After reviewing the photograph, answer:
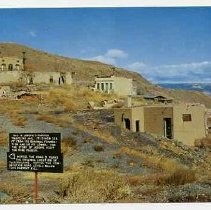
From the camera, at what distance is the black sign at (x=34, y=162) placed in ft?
38.8

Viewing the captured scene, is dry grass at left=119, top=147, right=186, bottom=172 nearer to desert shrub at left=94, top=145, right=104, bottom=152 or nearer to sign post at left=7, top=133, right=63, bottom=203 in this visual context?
desert shrub at left=94, top=145, right=104, bottom=152

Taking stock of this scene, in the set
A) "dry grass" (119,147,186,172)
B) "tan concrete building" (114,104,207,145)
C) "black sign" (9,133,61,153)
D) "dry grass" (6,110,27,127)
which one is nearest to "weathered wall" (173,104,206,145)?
"tan concrete building" (114,104,207,145)

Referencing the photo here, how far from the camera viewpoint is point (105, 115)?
13.1 m

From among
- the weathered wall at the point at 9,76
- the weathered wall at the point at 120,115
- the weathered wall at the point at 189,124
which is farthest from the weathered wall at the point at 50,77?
the weathered wall at the point at 189,124

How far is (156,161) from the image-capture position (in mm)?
12578

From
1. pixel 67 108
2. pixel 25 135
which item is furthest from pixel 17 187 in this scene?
pixel 67 108

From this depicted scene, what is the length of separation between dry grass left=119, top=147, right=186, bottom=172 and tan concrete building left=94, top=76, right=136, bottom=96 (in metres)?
1.19

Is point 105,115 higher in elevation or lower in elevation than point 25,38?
lower

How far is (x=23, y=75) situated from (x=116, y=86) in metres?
1.89

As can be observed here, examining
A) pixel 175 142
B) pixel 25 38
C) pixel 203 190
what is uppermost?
pixel 25 38

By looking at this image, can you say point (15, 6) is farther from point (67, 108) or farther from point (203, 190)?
point (203, 190)

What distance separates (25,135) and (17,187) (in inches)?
35.7
